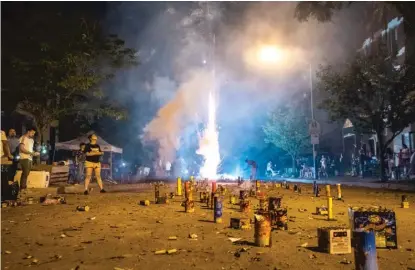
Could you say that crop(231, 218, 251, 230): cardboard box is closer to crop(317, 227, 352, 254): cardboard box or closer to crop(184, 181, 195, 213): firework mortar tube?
crop(317, 227, 352, 254): cardboard box

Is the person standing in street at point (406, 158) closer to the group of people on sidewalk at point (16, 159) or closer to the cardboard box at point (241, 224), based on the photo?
the cardboard box at point (241, 224)

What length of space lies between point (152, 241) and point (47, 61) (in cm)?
1194

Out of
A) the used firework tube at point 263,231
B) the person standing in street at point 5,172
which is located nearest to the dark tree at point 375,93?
the used firework tube at point 263,231

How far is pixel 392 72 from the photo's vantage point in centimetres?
2158

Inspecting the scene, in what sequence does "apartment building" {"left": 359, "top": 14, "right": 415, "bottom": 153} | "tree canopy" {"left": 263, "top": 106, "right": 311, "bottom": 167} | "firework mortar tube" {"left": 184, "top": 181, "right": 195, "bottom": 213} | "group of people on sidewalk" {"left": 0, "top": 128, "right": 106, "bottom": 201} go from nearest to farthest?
"firework mortar tube" {"left": 184, "top": 181, "right": 195, "bottom": 213}, "group of people on sidewalk" {"left": 0, "top": 128, "right": 106, "bottom": 201}, "apartment building" {"left": 359, "top": 14, "right": 415, "bottom": 153}, "tree canopy" {"left": 263, "top": 106, "right": 311, "bottom": 167}

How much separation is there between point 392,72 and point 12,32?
1929 cm

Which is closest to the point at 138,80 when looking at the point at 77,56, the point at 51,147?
the point at 51,147

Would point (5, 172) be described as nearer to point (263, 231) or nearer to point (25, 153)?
→ point (25, 153)

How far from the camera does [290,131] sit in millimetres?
36750

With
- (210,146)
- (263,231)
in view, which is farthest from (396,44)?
(263,231)

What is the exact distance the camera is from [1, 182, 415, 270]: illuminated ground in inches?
197

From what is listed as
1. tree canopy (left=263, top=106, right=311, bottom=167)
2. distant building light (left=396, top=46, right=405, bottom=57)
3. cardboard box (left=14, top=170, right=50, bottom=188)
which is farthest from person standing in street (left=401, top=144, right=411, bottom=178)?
cardboard box (left=14, top=170, right=50, bottom=188)

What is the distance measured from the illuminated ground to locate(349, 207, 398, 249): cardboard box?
239 mm

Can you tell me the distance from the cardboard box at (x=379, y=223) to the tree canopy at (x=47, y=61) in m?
13.8
